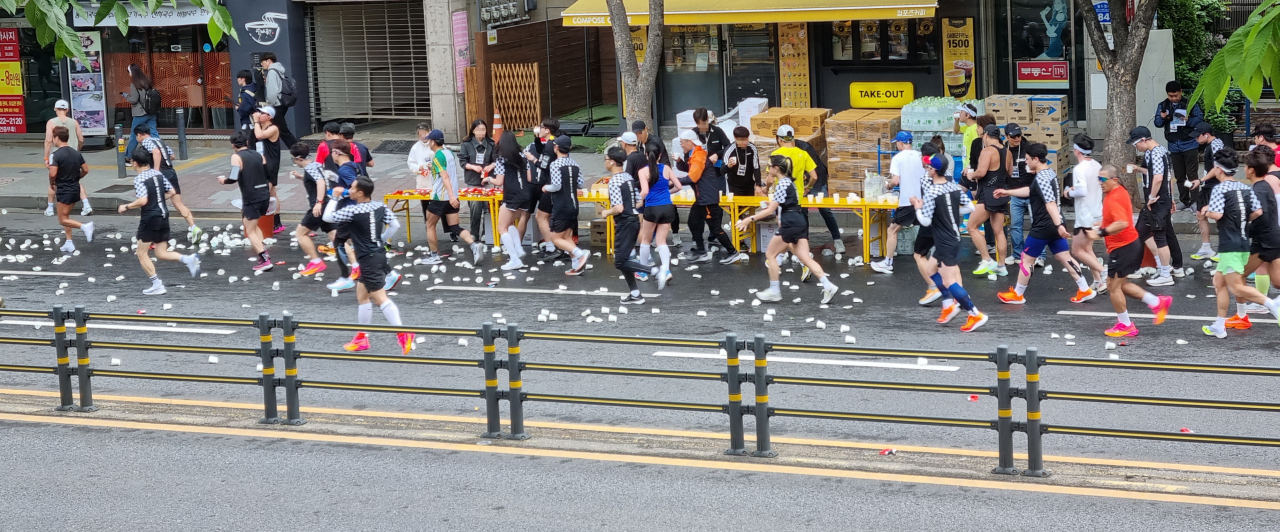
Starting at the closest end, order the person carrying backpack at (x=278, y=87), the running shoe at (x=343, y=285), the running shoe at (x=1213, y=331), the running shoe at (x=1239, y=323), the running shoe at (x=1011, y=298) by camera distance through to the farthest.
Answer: the running shoe at (x=1213, y=331) < the running shoe at (x=1239, y=323) < the running shoe at (x=1011, y=298) < the running shoe at (x=343, y=285) < the person carrying backpack at (x=278, y=87)

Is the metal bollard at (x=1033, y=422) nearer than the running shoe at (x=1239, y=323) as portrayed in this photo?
Yes

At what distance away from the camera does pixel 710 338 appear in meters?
12.2

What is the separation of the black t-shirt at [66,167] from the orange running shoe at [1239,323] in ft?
42.1

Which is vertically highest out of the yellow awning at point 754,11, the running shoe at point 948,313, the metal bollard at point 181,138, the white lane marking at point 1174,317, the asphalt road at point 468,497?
the yellow awning at point 754,11

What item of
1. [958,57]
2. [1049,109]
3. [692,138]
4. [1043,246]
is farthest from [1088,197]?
[958,57]

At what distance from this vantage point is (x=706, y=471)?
854 cm

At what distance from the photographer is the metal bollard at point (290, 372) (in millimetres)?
9281

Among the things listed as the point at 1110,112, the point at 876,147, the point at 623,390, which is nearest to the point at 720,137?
the point at 876,147

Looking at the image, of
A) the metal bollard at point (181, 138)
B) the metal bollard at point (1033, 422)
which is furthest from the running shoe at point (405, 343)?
the metal bollard at point (181, 138)

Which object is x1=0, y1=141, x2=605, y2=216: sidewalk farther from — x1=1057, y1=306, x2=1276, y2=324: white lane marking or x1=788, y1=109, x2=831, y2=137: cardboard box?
x1=1057, y1=306, x2=1276, y2=324: white lane marking

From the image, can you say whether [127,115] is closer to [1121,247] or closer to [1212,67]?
[1121,247]

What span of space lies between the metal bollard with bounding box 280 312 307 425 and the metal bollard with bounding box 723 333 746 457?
115 inches

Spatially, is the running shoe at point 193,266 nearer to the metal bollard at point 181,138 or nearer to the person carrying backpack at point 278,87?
the person carrying backpack at point 278,87

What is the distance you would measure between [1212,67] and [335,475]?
→ 19.8 ft
